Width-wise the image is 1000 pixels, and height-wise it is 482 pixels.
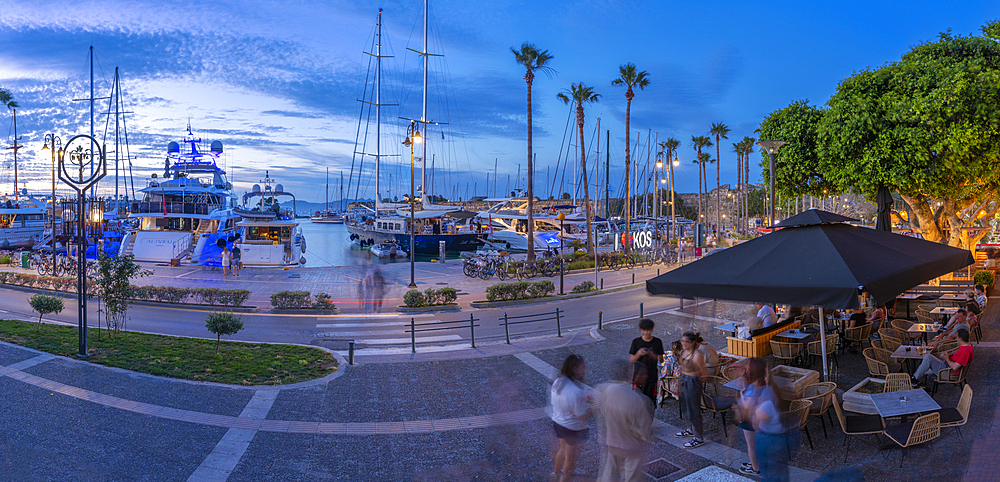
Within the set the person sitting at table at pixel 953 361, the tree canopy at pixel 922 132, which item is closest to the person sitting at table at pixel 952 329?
the person sitting at table at pixel 953 361

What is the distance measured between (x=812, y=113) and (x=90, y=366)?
22.8 meters

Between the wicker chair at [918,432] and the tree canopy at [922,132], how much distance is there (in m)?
11.9

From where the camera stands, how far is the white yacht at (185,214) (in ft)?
115

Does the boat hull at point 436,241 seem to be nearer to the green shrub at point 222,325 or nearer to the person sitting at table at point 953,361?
the green shrub at point 222,325

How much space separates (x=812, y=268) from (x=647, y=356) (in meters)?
2.41

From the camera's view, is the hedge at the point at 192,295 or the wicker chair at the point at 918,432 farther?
the hedge at the point at 192,295

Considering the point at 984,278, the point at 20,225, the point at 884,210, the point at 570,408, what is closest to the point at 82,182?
the point at 570,408

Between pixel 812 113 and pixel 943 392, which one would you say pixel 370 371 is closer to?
pixel 943 392

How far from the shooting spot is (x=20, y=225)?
52.4m

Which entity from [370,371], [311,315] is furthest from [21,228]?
[370,371]

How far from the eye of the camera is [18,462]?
6348 mm

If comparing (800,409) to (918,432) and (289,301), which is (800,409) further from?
(289,301)

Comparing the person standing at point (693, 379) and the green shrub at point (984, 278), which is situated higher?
the green shrub at point (984, 278)

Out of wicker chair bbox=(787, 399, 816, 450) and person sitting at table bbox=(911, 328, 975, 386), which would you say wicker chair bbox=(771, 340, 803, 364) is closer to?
person sitting at table bbox=(911, 328, 975, 386)
